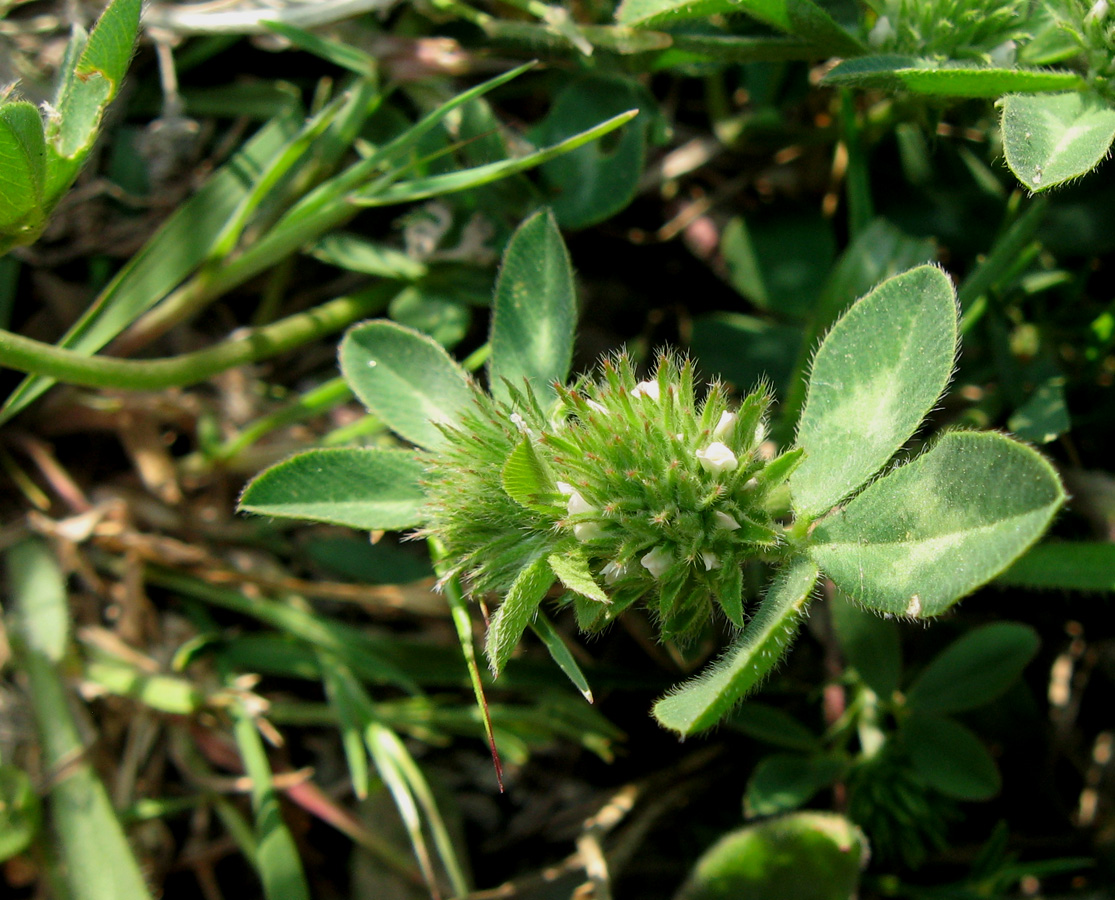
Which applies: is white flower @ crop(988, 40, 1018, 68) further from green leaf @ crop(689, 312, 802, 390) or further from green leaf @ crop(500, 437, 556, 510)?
green leaf @ crop(500, 437, 556, 510)

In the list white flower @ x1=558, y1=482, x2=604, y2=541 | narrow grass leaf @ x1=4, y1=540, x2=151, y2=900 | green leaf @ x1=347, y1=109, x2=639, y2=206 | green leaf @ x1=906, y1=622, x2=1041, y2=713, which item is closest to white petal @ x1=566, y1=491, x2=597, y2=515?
white flower @ x1=558, y1=482, x2=604, y2=541

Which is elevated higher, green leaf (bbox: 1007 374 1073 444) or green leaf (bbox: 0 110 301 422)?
green leaf (bbox: 0 110 301 422)

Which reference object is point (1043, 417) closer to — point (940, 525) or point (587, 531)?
point (940, 525)

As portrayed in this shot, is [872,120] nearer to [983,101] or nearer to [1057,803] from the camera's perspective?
[983,101]

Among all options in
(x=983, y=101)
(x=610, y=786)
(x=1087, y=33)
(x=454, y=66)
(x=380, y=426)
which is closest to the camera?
(x=1087, y=33)

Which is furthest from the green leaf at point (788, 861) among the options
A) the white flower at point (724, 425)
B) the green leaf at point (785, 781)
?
the white flower at point (724, 425)

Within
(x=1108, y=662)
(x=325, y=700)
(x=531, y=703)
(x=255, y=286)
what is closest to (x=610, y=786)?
(x=531, y=703)
